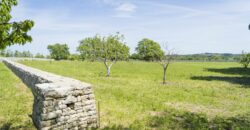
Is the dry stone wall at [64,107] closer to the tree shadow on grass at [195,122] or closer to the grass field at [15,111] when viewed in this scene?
→ the grass field at [15,111]

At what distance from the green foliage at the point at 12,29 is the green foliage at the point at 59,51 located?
314ft

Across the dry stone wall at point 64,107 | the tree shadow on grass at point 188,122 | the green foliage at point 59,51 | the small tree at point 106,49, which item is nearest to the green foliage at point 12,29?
the dry stone wall at point 64,107

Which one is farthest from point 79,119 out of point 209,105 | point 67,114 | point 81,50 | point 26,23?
point 81,50

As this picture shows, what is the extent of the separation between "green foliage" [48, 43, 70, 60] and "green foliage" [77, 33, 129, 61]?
7729 centimetres

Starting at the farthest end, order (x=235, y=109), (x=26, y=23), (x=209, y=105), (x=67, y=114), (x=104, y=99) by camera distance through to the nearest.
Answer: (x=104, y=99), (x=209, y=105), (x=235, y=109), (x=26, y=23), (x=67, y=114)

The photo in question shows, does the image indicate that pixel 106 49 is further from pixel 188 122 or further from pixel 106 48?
pixel 188 122

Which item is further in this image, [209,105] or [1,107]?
[209,105]

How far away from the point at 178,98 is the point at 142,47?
7999 centimetres

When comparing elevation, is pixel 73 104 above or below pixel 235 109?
above

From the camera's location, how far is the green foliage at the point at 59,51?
10200cm

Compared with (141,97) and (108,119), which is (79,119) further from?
(141,97)

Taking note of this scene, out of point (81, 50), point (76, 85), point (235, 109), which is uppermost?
point (81, 50)

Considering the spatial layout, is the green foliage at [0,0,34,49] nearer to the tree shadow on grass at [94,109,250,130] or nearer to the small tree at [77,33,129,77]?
the tree shadow on grass at [94,109,250,130]

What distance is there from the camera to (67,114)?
750 centimetres
